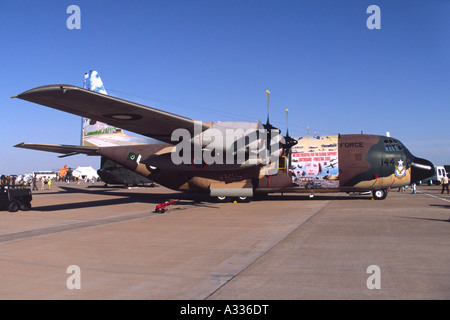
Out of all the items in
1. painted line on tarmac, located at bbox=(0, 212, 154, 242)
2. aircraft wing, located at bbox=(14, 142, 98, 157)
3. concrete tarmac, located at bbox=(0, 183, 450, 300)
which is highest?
aircraft wing, located at bbox=(14, 142, 98, 157)

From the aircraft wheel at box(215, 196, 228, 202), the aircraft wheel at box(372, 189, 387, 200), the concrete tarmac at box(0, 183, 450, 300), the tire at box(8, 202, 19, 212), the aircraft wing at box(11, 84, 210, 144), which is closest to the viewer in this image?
the concrete tarmac at box(0, 183, 450, 300)

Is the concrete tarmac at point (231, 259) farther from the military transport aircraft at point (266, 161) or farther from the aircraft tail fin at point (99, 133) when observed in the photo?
the aircraft tail fin at point (99, 133)

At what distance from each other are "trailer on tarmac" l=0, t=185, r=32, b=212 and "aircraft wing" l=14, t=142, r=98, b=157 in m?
3.65

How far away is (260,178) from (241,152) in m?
2.41

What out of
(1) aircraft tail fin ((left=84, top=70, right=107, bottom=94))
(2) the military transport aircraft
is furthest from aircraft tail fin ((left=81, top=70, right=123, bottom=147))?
(2) the military transport aircraft

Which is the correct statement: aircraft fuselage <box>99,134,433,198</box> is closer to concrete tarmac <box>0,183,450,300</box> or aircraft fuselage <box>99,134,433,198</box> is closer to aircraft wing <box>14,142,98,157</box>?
aircraft wing <box>14,142,98,157</box>

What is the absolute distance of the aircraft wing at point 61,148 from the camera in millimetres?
21036

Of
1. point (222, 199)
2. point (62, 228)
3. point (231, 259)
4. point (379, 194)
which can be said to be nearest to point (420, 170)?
point (379, 194)

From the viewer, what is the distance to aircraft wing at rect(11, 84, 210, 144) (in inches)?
505

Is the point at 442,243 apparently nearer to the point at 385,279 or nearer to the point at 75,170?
the point at 385,279

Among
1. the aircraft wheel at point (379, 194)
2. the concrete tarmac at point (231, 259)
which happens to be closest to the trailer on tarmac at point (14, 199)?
the concrete tarmac at point (231, 259)

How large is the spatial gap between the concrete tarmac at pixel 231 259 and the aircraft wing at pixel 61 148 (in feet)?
30.5

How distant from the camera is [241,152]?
1861cm

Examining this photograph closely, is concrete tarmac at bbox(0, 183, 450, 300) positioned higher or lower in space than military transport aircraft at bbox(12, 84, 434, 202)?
lower
